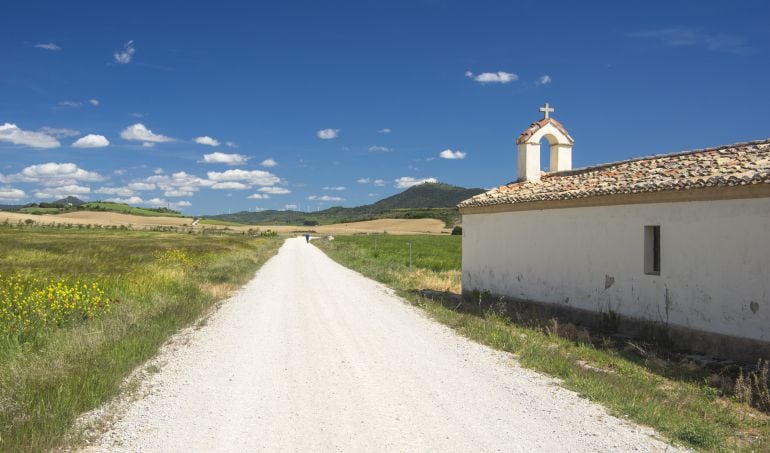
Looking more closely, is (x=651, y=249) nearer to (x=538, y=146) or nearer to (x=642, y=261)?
(x=642, y=261)

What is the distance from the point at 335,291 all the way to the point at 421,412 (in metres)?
11.8

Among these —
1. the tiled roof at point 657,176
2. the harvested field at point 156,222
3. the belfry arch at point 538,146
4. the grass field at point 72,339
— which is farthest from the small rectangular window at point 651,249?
the harvested field at point 156,222

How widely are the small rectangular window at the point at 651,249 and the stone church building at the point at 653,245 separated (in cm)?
2

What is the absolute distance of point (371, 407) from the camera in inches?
237

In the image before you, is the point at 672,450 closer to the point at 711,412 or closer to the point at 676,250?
the point at 711,412

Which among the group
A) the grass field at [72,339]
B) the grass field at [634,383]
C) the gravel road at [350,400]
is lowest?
the grass field at [634,383]

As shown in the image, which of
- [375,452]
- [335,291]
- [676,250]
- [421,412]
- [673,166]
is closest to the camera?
[375,452]

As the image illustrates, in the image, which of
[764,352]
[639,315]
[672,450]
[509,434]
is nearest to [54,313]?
[509,434]

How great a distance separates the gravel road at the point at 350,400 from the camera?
16.5 ft

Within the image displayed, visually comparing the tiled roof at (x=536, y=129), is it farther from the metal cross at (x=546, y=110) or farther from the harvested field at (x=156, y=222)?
the harvested field at (x=156, y=222)

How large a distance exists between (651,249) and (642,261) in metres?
0.32

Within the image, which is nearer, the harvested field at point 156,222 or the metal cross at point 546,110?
the metal cross at point 546,110

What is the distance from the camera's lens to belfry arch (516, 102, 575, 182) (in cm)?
1708

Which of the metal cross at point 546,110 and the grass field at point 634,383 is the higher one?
the metal cross at point 546,110
